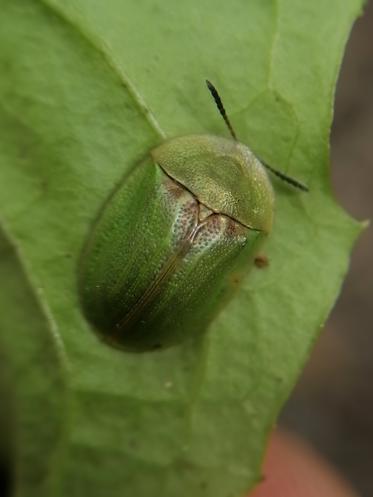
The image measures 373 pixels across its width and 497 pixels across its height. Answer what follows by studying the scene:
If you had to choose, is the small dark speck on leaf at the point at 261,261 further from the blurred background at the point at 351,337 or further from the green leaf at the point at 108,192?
the blurred background at the point at 351,337

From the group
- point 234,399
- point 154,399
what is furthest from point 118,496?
point 234,399

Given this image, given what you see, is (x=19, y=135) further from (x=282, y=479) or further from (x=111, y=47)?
(x=282, y=479)

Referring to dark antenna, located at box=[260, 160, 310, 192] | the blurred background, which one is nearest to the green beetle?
dark antenna, located at box=[260, 160, 310, 192]

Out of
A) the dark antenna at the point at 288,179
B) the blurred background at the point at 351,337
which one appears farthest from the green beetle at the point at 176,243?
the blurred background at the point at 351,337

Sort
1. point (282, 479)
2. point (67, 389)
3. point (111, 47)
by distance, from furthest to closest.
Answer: point (282, 479)
point (67, 389)
point (111, 47)

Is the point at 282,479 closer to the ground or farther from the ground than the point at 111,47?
closer to the ground

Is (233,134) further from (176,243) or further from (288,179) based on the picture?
(176,243)
